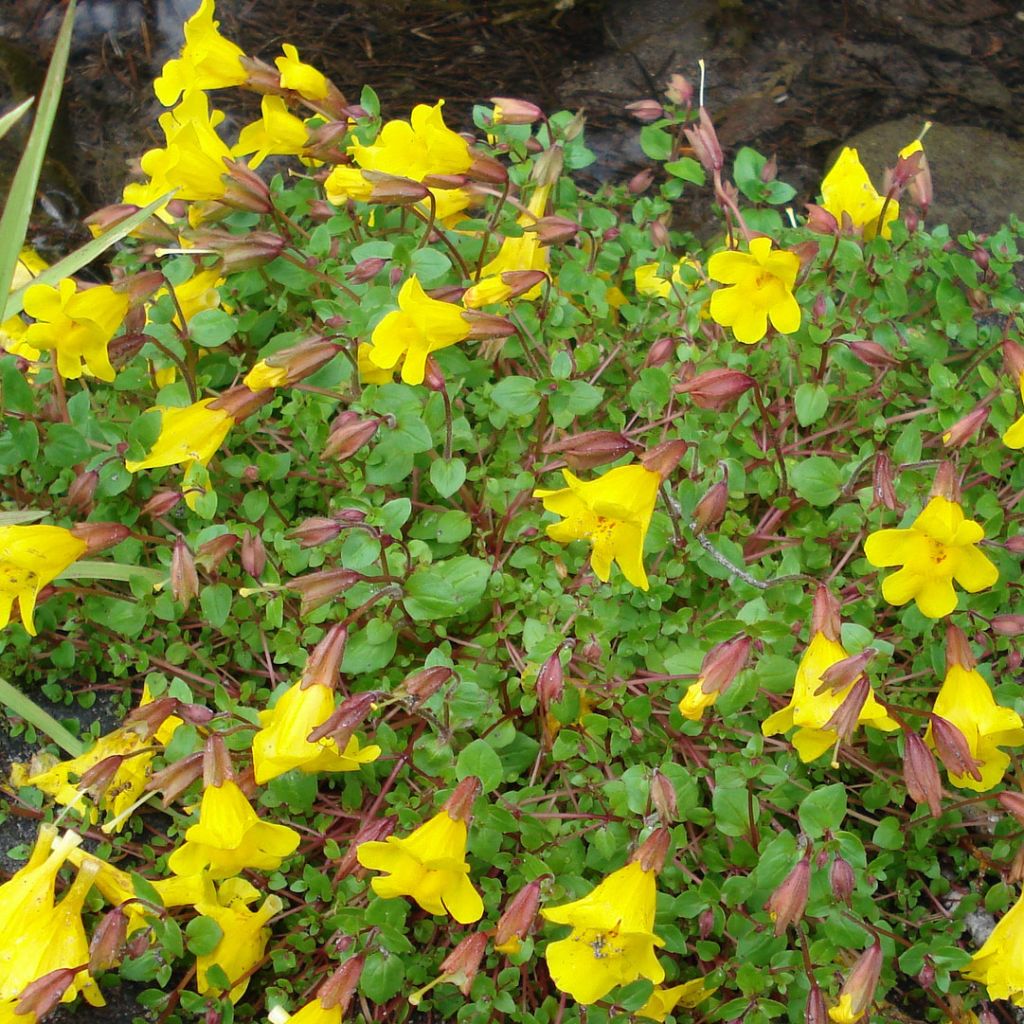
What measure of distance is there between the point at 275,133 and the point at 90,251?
0.47m

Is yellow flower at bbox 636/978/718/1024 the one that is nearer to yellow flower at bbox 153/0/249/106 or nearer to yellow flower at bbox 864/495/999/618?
yellow flower at bbox 864/495/999/618

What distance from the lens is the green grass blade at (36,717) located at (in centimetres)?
196

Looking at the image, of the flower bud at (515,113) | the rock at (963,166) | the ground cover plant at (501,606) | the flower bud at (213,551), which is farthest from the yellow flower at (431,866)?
the rock at (963,166)

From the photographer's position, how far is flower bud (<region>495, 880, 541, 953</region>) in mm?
1640

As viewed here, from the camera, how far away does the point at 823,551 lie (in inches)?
85.4

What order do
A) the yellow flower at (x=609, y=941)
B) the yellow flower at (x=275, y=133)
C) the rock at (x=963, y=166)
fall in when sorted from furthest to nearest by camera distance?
the rock at (x=963, y=166) → the yellow flower at (x=275, y=133) → the yellow flower at (x=609, y=941)

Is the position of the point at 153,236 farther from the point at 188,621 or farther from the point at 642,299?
the point at 642,299

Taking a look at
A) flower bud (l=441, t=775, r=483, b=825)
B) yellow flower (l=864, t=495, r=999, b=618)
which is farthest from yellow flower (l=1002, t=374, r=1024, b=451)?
flower bud (l=441, t=775, r=483, b=825)

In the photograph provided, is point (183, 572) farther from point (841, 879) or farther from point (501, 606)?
point (841, 879)

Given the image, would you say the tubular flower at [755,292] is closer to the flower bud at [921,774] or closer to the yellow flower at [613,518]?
the yellow flower at [613,518]

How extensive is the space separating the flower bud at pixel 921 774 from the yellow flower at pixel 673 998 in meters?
0.53

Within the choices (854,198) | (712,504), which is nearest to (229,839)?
(712,504)

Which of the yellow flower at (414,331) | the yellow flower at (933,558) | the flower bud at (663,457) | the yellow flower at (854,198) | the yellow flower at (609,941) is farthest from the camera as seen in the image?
the yellow flower at (854,198)

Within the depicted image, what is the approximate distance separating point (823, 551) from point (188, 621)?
1327 millimetres
